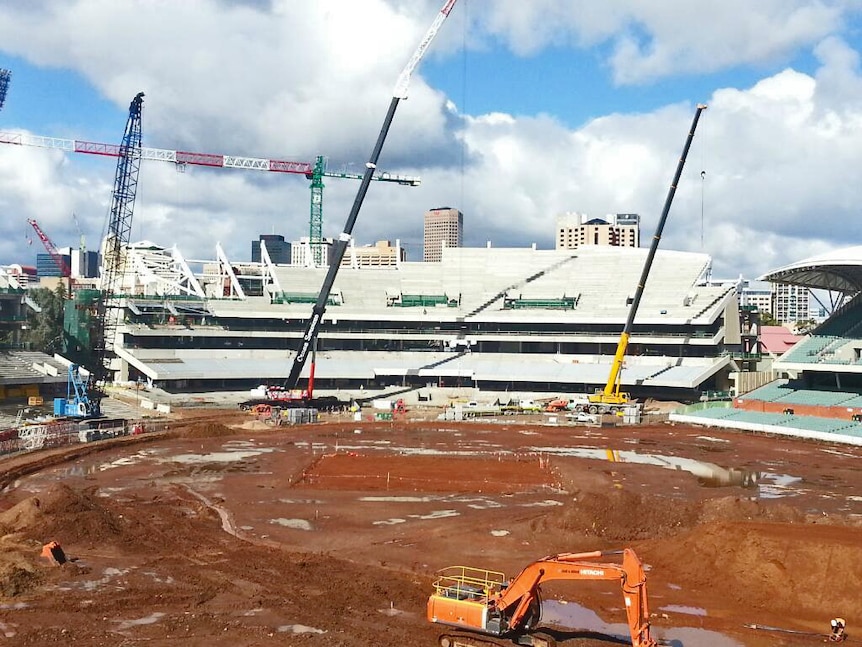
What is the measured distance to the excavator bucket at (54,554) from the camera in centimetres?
2716

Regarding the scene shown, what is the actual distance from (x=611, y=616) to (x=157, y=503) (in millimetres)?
24225

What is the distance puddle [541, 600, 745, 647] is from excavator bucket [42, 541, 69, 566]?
56.1ft

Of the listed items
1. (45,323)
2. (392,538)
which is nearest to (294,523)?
(392,538)

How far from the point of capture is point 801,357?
7175 cm

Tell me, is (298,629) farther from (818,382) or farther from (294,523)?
(818,382)

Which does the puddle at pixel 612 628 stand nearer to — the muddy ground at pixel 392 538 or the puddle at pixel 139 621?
the muddy ground at pixel 392 538

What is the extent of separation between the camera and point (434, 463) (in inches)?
1957

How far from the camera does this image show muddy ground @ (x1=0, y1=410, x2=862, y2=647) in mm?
22328

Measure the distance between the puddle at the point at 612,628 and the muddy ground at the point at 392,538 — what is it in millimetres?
67

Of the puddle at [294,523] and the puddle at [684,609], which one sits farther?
the puddle at [294,523]

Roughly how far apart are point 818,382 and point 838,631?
5822 centimetres

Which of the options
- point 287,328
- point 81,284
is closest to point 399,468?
point 287,328

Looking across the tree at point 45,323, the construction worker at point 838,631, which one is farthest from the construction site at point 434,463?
the tree at point 45,323

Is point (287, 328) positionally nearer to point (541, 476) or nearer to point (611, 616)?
point (541, 476)
